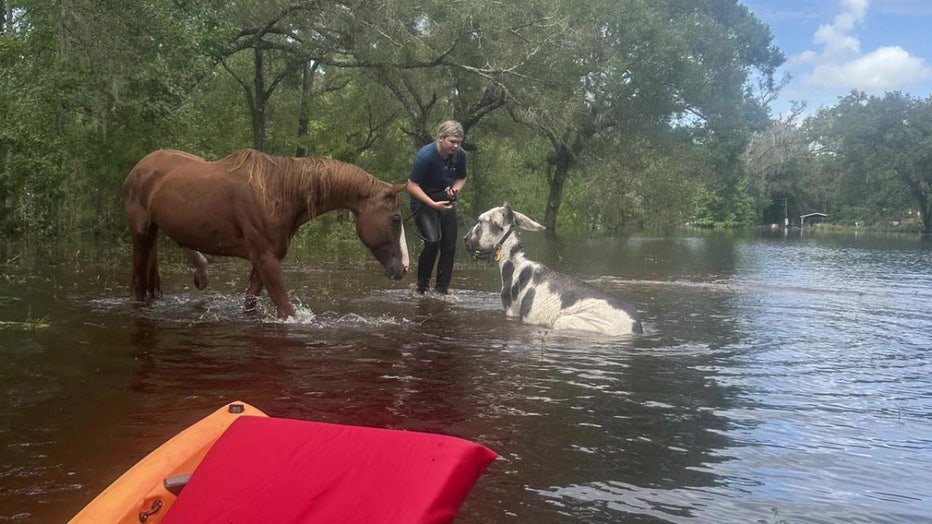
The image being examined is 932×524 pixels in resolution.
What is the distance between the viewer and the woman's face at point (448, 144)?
10641 mm

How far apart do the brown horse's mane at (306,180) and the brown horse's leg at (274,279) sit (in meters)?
0.60

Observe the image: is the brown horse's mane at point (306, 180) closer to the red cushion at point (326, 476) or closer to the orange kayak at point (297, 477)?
the orange kayak at point (297, 477)

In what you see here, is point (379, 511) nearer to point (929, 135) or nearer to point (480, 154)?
point (480, 154)

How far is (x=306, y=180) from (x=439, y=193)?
282 cm

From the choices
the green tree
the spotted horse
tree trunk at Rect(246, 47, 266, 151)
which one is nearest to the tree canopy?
tree trunk at Rect(246, 47, 266, 151)

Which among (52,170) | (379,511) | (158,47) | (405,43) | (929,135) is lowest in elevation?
(379,511)

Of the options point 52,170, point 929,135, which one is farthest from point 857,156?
point 52,170

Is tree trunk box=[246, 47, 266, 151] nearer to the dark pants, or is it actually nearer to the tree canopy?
the tree canopy

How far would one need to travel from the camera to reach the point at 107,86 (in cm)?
1279

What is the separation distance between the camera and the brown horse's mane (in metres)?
8.78

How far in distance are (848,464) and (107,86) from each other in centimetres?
1251

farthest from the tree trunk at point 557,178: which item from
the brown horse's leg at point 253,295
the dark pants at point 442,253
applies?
the brown horse's leg at point 253,295

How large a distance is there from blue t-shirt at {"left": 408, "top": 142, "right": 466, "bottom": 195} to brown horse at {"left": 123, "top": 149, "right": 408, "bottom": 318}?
73.2 inches

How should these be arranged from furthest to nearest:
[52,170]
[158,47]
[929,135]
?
[929,135], [52,170], [158,47]
